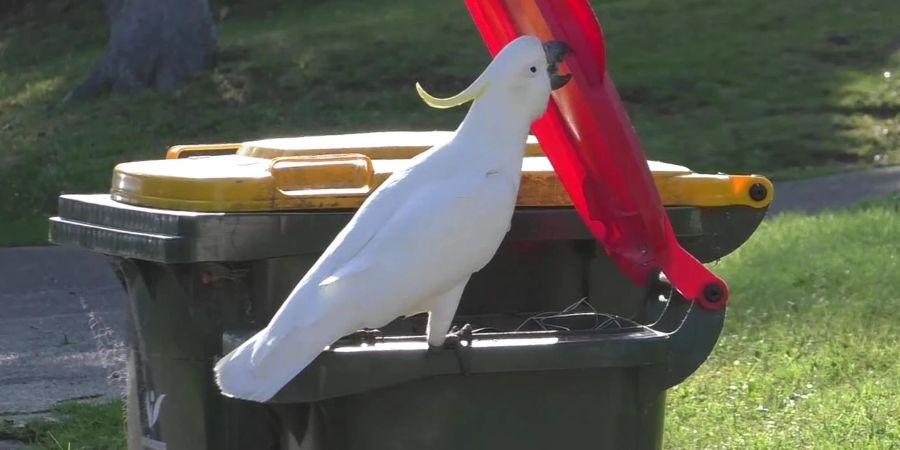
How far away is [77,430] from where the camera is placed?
505 cm

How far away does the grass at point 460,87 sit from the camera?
445 inches

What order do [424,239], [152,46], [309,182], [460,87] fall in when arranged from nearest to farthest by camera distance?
1. [424,239]
2. [309,182]
3. [460,87]
4. [152,46]

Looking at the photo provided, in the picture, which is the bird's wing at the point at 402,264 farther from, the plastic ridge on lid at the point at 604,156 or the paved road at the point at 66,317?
the paved road at the point at 66,317

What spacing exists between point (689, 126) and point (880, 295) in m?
5.82

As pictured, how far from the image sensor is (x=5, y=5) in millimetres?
21391

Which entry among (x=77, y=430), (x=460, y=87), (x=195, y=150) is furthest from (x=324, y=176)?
(x=460, y=87)

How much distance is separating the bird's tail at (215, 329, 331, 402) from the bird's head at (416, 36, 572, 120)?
24.5 inches

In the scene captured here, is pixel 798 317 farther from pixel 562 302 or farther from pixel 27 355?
pixel 27 355

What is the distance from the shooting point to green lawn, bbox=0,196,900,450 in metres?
4.69

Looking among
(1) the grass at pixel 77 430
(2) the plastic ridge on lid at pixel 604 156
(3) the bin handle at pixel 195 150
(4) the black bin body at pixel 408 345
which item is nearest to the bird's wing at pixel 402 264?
(4) the black bin body at pixel 408 345

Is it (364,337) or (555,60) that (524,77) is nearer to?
(555,60)

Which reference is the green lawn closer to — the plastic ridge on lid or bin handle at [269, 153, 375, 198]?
the plastic ridge on lid

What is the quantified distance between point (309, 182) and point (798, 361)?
2.97 meters

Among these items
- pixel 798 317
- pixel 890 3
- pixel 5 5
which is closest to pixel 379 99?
pixel 890 3
